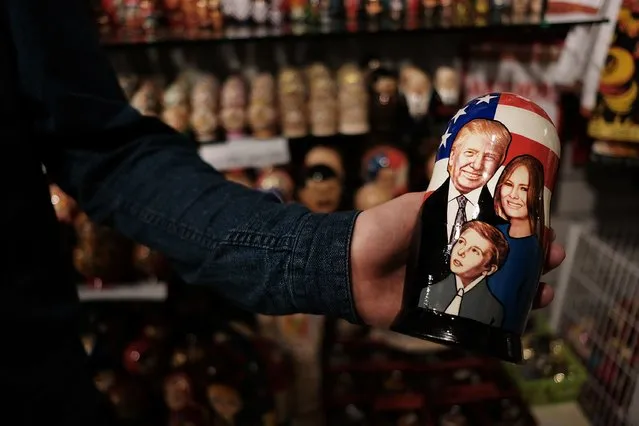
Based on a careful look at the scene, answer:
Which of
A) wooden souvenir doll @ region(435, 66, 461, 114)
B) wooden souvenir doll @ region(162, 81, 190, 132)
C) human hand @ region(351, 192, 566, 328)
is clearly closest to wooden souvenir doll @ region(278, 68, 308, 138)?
wooden souvenir doll @ region(162, 81, 190, 132)

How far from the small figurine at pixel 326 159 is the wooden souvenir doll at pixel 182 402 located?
57cm

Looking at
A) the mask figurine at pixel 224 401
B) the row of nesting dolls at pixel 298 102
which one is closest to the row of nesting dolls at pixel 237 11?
the row of nesting dolls at pixel 298 102

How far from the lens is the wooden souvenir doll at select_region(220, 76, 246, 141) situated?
1329 millimetres

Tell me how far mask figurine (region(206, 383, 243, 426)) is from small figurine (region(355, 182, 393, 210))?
1.66 ft

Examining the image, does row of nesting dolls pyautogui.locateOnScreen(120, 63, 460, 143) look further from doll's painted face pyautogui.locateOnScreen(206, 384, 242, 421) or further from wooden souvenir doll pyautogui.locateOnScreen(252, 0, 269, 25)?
doll's painted face pyautogui.locateOnScreen(206, 384, 242, 421)

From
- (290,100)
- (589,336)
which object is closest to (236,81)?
(290,100)

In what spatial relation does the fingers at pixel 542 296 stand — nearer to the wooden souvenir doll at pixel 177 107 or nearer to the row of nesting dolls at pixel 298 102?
the row of nesting dolls at pixel 298 102

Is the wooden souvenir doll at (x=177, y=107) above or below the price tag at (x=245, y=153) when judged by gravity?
above

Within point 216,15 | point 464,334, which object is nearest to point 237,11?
point 216,15

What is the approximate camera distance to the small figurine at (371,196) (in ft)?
4.39

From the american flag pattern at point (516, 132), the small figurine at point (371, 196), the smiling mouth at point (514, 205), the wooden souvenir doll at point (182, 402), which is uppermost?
the american flag pattern at point (516, 132)

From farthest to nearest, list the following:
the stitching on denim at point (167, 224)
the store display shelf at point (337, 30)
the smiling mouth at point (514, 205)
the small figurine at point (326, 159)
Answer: the small figurine at point (326, 159) < the store display shelf at point (337, 30) < the stitching on denim at point (167, 224) < the smiling mouth at point (514, 205)

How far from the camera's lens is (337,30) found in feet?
4.19

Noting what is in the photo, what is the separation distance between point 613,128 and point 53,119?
114cm
